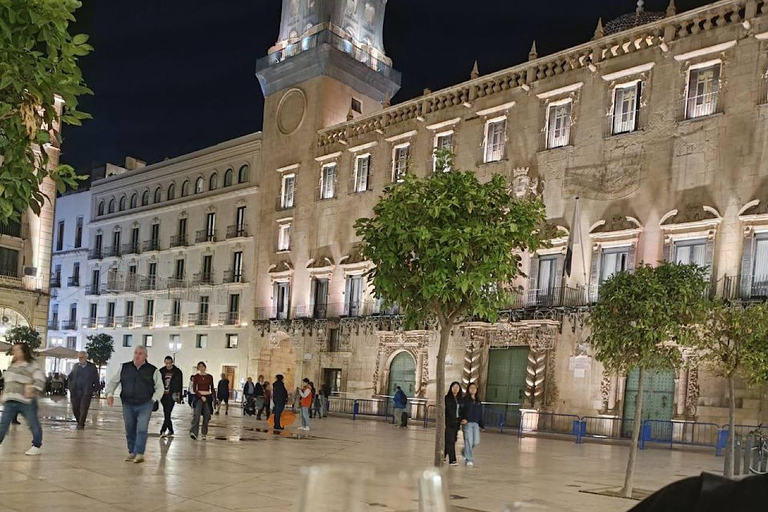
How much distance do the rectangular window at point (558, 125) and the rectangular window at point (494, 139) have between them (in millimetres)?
2308

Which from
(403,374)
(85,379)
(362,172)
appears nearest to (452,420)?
(85,379)

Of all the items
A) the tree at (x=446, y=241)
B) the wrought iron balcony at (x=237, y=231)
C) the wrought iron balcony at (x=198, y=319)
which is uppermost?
the wrought iron balcony at (x=237, y=231)

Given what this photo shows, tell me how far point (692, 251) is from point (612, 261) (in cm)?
325

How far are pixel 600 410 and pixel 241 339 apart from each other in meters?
23.6

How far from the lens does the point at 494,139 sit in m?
36.2

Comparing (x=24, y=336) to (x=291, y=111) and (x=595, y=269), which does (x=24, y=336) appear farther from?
(x=595, y=269)

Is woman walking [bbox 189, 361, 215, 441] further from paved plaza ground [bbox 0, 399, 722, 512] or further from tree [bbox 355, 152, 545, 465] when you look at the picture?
tree [bbox 355, 152, 545, 465]

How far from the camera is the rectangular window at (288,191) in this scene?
150ft

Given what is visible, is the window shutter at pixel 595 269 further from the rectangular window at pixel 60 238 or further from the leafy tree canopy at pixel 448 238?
the rectangular window at pixel 60 238

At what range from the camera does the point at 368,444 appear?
21.2 metres

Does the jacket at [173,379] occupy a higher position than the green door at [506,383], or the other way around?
the jacket at [173,379]

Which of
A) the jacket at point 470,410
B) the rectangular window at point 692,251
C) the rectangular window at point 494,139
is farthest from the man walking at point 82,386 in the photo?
the rectangular window at point 494,139

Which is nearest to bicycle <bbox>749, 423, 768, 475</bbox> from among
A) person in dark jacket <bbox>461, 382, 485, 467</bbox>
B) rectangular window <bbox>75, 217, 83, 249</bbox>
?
person in dark jacket <bbox>461, 382, 485, 467</bbox>

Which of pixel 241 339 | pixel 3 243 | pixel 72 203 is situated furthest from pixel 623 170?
pixel 72 203
